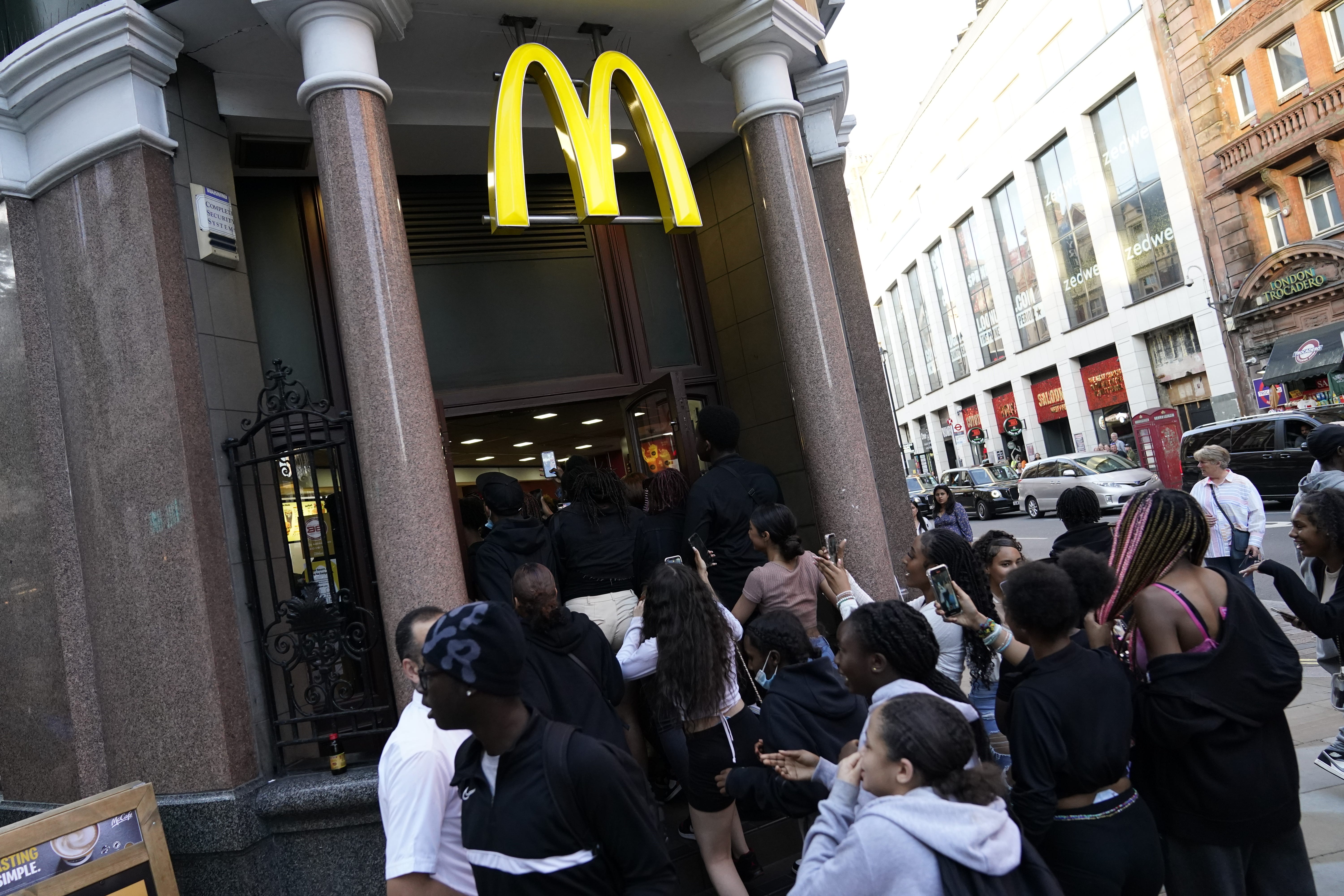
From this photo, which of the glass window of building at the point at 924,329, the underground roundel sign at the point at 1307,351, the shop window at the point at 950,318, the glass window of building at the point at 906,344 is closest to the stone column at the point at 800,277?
the underground roundel sign at the point at 1307,351

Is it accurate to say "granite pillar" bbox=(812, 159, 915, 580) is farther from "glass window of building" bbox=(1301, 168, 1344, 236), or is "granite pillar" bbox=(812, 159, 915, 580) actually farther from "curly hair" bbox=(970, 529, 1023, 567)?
"glass window of building" bbox=(1301, 168, 1344, 236)

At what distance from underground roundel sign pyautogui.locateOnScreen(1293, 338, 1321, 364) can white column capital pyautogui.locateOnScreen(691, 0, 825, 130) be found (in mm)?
22133

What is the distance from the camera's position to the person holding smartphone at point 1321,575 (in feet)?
12.9

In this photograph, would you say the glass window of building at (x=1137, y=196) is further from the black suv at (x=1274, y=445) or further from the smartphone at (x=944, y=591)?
the smartphone at (x=944, y=591)

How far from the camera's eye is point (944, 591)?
313 cm

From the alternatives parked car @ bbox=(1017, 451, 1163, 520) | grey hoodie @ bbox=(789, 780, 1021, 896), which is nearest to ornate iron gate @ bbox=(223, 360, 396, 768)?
grey hoodie @ bbox=(789, 780, 1021, 896)

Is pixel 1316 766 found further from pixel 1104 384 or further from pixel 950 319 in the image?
pixel 950 319

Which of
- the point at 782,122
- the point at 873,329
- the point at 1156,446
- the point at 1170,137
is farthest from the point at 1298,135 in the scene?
the point at 782,122

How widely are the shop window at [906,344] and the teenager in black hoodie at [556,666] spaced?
172 ft

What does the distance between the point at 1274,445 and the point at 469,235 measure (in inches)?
603

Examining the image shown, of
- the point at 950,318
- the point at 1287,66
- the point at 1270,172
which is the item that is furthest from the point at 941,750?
the point at 950,318

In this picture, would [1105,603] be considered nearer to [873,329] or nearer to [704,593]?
[704,593]

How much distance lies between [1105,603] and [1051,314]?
34650 millimetres

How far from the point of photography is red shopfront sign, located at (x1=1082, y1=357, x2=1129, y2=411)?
104 ft
